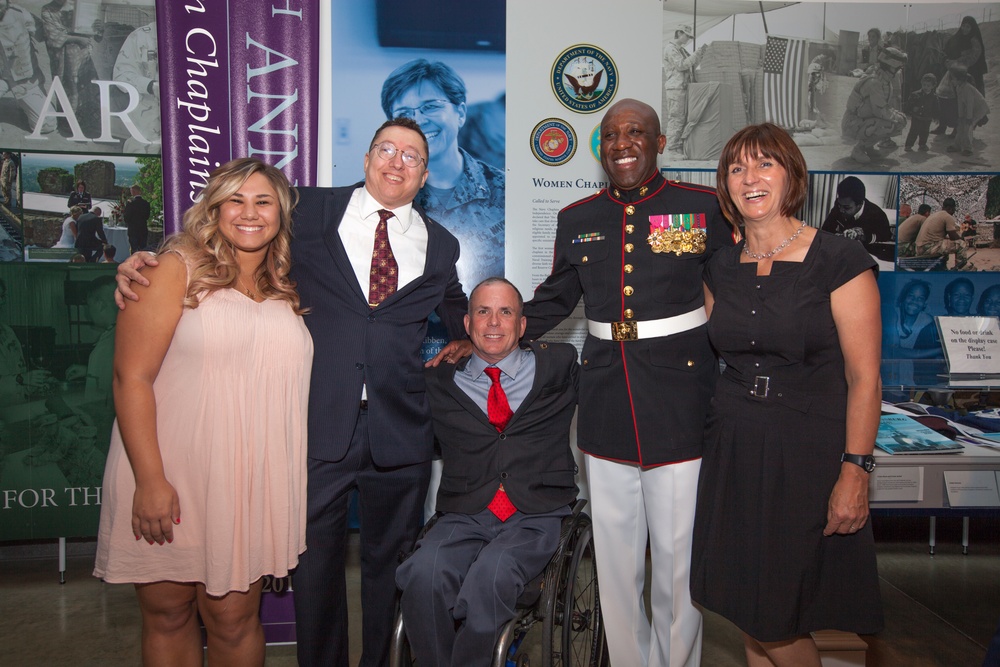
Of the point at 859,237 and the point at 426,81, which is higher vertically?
the point at 426,81

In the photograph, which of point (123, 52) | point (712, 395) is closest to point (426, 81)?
point (123, 52)

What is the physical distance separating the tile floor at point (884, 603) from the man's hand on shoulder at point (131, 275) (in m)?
1.92

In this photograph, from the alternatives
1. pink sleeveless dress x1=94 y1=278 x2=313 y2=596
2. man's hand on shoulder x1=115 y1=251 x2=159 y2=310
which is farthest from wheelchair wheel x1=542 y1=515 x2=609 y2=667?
man's hand on shoulder x1=115 y1=251 x2=159 y2=310

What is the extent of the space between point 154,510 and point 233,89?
216 cm

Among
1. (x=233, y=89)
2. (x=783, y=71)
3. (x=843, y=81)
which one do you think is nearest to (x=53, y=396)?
(x=233, y=89)

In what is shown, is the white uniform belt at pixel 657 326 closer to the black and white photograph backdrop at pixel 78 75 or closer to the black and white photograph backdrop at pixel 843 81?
the black and white photograph backdrop at pixel 843 81

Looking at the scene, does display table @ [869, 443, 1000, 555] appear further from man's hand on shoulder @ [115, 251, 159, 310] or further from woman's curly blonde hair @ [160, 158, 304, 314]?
man's hand on shoulder @ [115, 251, 159, 310]

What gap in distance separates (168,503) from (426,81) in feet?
9.89

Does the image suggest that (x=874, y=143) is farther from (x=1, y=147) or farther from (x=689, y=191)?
(x=1, y=147)

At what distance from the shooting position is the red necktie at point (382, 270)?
230cm

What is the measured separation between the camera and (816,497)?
186 cm

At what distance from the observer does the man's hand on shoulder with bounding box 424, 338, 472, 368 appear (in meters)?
2.55

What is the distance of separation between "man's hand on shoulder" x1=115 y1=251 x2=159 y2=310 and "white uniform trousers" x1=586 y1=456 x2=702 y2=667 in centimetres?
156

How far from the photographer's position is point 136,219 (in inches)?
158
